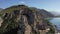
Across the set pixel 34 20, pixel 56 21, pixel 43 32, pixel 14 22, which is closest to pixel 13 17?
pixel 14 22

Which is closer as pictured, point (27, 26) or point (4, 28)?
point (27, 26)

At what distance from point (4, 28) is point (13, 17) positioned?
740 mm

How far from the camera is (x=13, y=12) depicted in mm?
9852

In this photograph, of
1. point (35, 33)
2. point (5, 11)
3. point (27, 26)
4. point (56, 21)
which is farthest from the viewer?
point (56, 21)

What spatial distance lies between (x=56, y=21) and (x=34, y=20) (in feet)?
12.1

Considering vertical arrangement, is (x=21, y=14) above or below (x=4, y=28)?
above

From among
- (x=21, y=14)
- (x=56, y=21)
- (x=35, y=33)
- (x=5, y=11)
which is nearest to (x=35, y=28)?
(x=35, y=33)

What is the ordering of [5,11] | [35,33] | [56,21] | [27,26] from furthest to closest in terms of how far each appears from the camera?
[56,21]
[5,11]
[35,33]
[27,26]

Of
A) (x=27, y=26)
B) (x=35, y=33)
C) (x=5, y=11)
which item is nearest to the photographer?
(x=27, y=26)

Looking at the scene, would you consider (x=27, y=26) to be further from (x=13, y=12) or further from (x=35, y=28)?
(x=13, y=12)

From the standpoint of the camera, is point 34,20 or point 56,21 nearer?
point 34,20

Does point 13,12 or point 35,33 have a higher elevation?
point 13,12

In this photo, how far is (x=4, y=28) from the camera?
9.37 m

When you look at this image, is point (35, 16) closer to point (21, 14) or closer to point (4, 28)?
point (21, 14)
